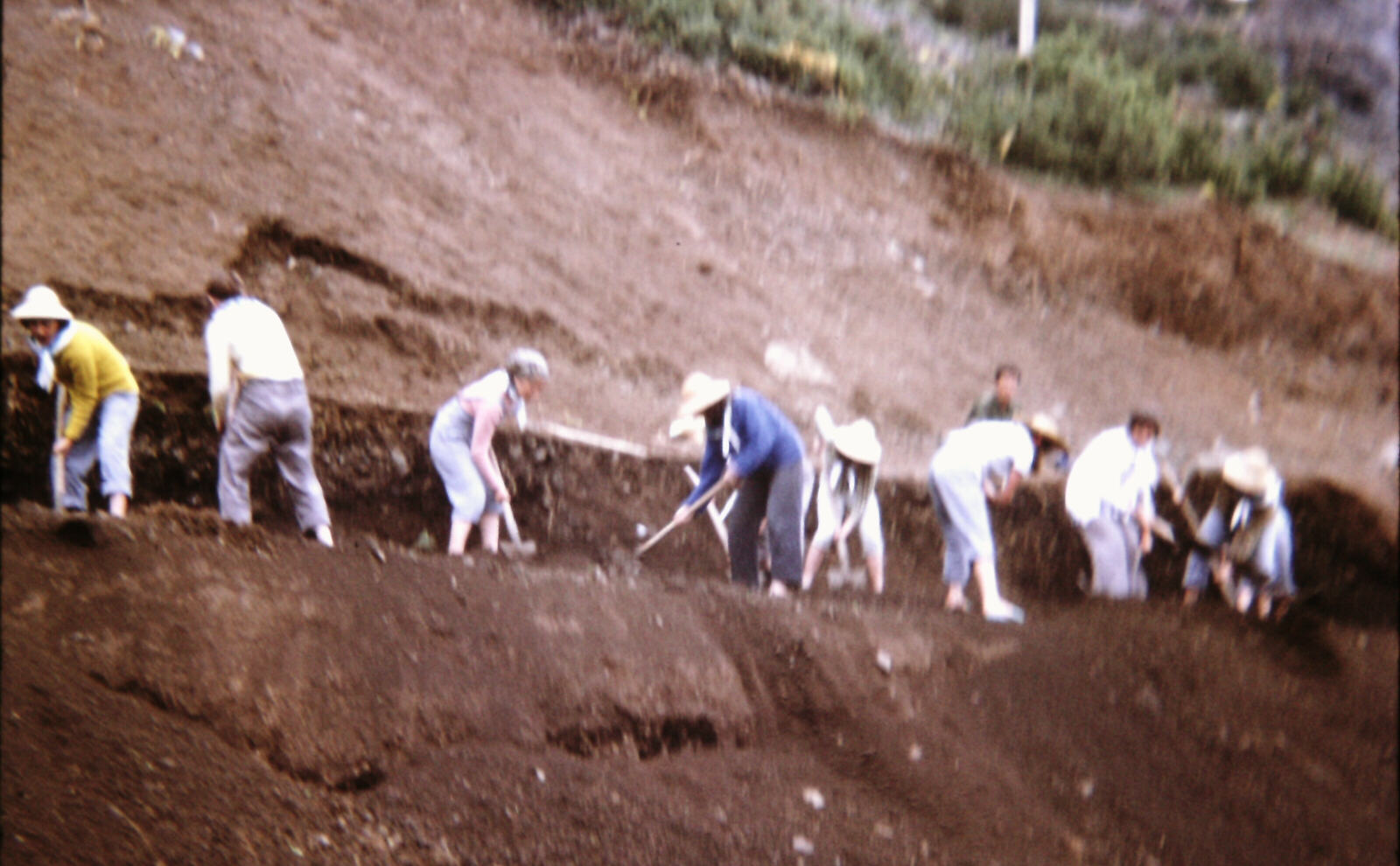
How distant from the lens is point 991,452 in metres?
5.39

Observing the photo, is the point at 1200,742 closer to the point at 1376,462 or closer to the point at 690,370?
the point at 1376,462

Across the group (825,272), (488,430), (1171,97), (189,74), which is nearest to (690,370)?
(825,272)

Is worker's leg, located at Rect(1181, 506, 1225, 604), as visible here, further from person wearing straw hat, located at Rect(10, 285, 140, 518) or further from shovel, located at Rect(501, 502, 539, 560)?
person wearing straw hat, located at Rect(10, 285, 140, 518)

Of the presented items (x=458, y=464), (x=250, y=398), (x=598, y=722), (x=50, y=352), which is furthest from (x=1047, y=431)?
(x=50, y=352)

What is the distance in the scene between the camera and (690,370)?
21.8 feet

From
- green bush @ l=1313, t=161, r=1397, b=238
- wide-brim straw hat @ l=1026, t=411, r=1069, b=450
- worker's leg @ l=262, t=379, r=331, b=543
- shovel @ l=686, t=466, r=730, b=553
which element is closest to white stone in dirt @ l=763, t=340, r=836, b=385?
wide-brim straw hat @ l=1026, t=411, r=1069, b=450

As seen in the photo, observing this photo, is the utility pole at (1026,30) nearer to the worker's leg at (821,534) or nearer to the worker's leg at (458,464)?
the worker's leg at (821,534)

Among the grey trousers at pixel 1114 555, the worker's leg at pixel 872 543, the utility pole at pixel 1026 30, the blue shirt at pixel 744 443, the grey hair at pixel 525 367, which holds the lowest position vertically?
the worker's leg at pixel 872 543

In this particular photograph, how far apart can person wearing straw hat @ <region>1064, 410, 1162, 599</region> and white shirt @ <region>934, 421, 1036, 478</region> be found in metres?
0.28

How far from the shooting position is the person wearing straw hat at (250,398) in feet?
13.8

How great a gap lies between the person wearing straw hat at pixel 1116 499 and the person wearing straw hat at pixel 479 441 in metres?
2.56

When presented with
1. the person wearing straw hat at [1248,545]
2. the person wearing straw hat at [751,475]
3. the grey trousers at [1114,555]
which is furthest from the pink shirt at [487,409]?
the person wearing straw hat at [1248,545]

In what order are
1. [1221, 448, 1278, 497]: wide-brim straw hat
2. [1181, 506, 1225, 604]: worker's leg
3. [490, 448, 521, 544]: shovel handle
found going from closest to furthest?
[1181, 506, 1225, 604]: worker's leg, [490, 448, 521, 544]: shovel handle, [1221, 448, 1278, 497]: wide-brim straw hat

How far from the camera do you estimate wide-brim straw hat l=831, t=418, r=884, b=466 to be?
17.1ft
